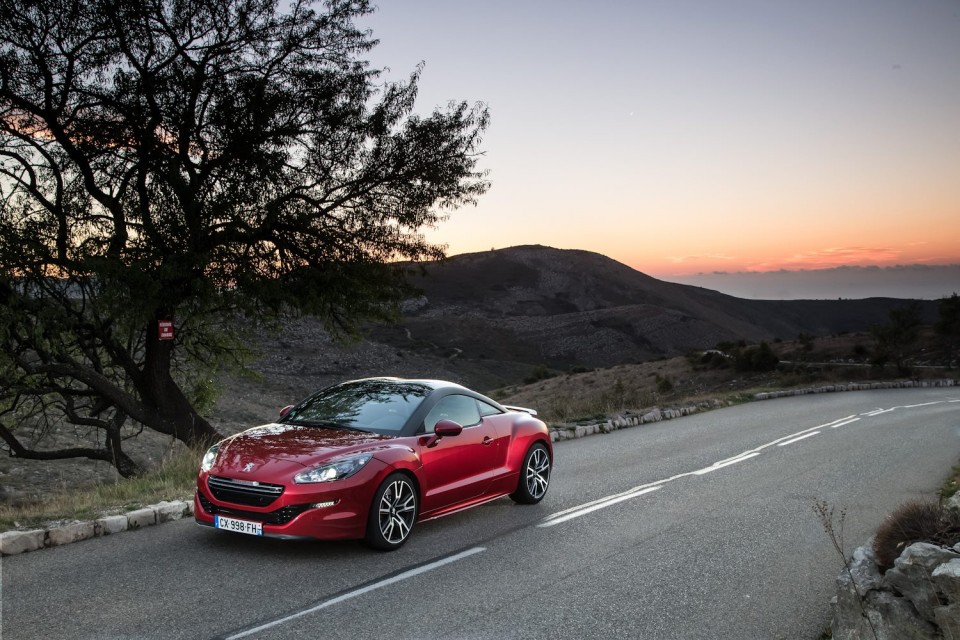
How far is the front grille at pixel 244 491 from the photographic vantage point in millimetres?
7391

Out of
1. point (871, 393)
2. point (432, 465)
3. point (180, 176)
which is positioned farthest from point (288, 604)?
point (871, 393)

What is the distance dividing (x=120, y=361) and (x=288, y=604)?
51.5 ft

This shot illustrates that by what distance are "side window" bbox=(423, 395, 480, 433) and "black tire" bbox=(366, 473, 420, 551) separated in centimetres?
81

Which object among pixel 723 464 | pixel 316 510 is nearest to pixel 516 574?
pixel 316 510

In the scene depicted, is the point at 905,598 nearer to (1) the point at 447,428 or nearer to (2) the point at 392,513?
(2) the point at 392,513

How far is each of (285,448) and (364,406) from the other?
1.31m

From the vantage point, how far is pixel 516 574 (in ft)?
23.2

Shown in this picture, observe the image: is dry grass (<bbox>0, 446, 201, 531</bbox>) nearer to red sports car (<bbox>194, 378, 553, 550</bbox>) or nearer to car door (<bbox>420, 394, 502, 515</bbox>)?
red sports car (<bbox>194, 378, 553, 550</bbox>)

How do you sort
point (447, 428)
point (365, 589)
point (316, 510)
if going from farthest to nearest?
point (447, 428), point (316, 510), point (365, 589)

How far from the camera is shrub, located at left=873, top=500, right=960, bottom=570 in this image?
17.8ft

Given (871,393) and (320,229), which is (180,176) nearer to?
(320,229)

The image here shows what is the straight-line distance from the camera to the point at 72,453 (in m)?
22.2

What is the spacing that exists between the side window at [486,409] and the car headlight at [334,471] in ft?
7.54

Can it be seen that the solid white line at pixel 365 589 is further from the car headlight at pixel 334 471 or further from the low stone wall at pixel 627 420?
the low stone wall at pixel 627 420
